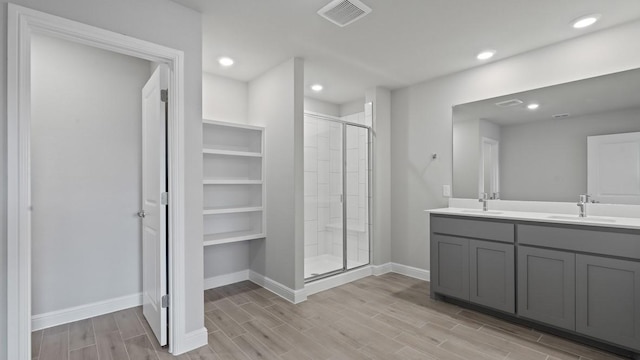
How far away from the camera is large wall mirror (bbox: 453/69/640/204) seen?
2.53 meters

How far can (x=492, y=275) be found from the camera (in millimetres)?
2736

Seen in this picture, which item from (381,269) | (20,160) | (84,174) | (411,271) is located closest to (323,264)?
(381,269)

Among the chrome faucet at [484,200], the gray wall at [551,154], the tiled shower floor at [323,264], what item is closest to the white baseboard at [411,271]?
the tiled shower floor at [323,264]

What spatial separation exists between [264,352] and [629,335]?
2.55m

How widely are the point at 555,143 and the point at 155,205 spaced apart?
3.59 meters

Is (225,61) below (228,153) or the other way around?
the other way around

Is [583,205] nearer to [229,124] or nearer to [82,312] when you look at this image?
[229,124]

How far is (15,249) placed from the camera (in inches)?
61.0

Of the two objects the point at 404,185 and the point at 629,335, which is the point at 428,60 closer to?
the point at 404,185

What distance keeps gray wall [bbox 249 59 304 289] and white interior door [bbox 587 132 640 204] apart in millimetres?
2668

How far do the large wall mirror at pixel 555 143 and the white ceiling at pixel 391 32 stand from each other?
502 millimetres

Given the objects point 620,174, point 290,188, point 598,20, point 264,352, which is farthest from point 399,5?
point 264,352

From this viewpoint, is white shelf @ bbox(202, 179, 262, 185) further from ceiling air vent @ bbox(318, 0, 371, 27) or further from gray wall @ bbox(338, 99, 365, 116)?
gray wall @ bbox(338, 99, 365, 116)

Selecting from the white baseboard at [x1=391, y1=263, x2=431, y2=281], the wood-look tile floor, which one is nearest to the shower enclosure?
the white baseboard at [x1=391, y1=263, x2=431, y2=281]
